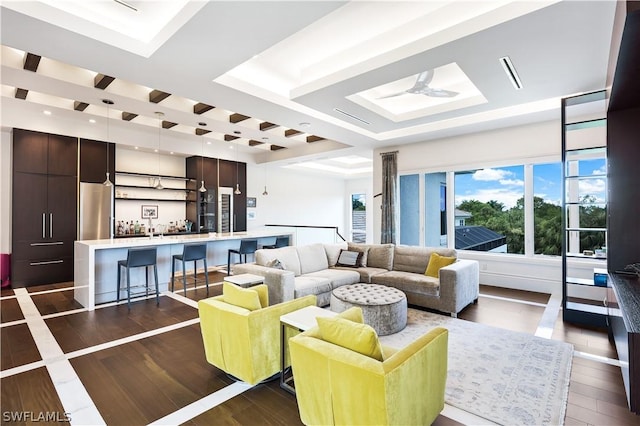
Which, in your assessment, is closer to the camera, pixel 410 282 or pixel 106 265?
pixel 410 282

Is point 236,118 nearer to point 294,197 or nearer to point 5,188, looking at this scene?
point 5,188

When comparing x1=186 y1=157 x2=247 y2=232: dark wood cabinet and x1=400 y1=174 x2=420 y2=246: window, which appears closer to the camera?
x1=400 y1=174 x2=420 y2=246: window

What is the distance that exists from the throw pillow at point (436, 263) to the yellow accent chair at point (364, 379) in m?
2.86

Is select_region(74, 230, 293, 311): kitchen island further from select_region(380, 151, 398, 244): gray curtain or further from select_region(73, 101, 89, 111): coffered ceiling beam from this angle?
select_region(380, 151, 398, 244): gray curtain

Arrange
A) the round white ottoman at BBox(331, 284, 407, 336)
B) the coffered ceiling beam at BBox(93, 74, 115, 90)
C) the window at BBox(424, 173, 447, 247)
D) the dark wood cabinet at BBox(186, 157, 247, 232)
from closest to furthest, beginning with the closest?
the round white ottoman at BBox(331, 284, 407, 336) < the coffered ceiling beam at BBox(93, 74, 115, 90) < the window at BBox(424, 173, 447, 247) < the dark wood cabinet at BBox(186, 157, 247, 232)

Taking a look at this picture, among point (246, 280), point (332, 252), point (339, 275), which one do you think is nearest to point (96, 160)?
point (246, 280)

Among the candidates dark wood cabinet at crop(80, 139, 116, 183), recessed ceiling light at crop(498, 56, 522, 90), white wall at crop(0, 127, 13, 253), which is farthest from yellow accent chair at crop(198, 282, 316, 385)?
white wall at crop(0, 127, 13, 253)

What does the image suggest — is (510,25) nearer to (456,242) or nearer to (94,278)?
(456,242)

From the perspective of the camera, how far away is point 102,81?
169 inches

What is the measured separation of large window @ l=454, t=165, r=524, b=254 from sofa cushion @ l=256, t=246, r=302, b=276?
3.63m

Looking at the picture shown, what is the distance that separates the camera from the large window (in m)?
5.96

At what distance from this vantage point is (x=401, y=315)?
12.5 ft

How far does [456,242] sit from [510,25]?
466cm

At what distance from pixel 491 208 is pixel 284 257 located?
4315 mm
